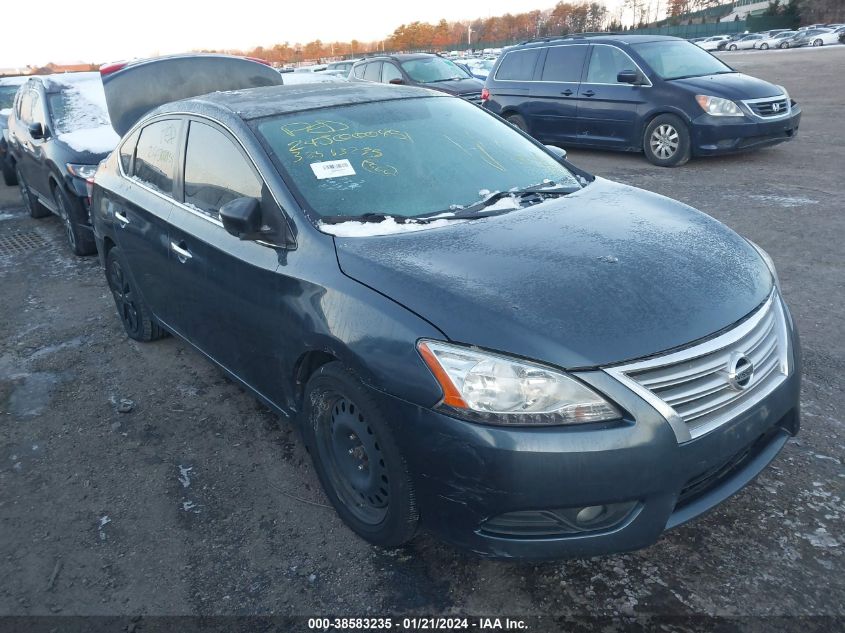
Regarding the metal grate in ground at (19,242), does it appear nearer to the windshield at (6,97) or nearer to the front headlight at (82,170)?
the front headlight at (82,170)

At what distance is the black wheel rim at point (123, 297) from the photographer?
4750 mm

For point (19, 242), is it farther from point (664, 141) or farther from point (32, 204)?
point (664, 141)

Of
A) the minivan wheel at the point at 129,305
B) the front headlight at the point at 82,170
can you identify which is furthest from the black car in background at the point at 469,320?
the front headlight at the point at 82,170

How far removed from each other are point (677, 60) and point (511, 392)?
927 centimetres

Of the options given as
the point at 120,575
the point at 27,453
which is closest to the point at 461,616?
the point at 120,575

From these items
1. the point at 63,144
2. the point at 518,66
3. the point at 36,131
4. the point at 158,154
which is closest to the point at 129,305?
the point at 158,154

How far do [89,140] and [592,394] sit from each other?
22.3ft

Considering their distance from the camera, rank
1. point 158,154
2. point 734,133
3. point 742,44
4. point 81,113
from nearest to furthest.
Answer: point 158,154 → point 81,113 → point 734,133 → point 742,44

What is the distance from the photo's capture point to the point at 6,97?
43.9 feet

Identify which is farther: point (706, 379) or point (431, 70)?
point (431, 70)

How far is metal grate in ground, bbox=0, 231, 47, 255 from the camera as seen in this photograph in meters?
7.61

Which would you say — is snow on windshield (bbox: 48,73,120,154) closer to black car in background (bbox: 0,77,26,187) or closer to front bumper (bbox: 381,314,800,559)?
black car in background (bbox: 0,77,26,187)

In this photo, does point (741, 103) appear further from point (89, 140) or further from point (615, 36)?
point (89, 140)

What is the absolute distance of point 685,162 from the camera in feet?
30.8
